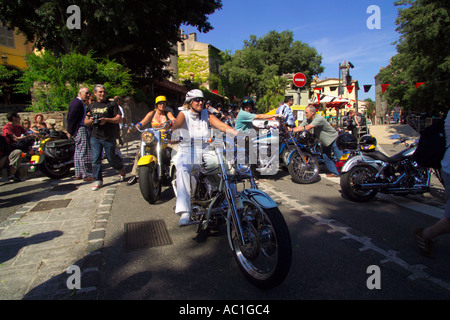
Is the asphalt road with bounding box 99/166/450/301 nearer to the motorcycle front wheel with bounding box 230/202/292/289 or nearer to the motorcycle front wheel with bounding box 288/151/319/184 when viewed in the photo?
the motorcycle front wheel with bounding box 230/202/292/289

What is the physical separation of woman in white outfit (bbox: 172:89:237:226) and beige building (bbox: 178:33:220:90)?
3987 cm

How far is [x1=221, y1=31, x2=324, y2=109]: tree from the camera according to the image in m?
46.8

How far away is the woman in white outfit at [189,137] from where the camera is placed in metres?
3.23

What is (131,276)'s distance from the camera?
A: 8.79ft

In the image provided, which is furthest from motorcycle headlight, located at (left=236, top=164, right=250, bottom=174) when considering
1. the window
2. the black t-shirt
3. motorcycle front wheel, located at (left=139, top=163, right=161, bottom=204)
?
the window

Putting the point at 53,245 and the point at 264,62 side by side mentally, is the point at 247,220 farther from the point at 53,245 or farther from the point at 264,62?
the point at 264,62

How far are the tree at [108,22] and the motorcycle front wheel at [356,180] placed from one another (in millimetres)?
12414

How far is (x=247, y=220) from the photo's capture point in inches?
99.4

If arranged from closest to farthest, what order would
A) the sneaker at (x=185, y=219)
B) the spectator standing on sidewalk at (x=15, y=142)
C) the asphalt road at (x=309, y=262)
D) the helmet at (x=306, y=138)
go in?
the asphalt road at (x=309, y=262), the sneaker at (x=185, y=219), the spectator standing on sidewalk at (x=15, y=142), the helmet at (x=306, y=138)

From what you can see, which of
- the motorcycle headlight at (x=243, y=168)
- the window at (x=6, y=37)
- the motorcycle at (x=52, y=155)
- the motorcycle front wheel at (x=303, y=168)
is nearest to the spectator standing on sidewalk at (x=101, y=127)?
the motorcycle at (x=52, y=155)

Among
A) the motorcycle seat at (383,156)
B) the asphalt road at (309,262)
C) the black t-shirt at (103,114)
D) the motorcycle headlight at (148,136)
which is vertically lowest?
the asphalt road at (309,262)

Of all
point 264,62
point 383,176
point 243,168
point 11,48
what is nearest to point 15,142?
point 243,168

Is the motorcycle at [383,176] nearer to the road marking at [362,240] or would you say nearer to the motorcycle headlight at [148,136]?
the road marking at [362,240]
